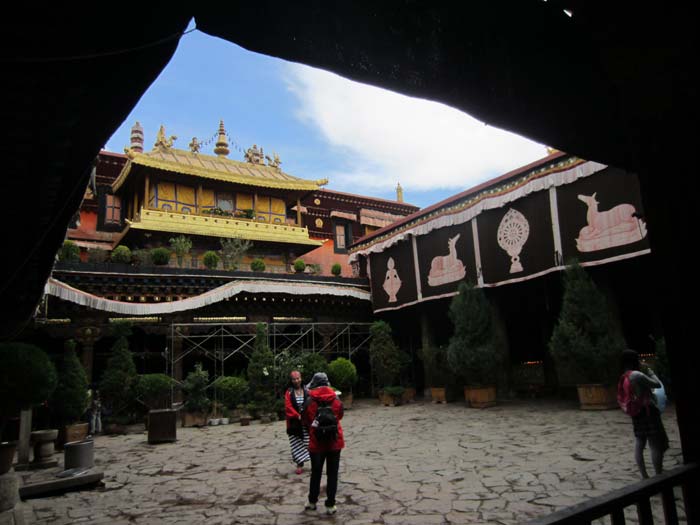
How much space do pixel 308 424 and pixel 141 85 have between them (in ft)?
14.3

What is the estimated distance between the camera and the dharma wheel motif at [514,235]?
39.4ft

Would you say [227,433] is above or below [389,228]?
below

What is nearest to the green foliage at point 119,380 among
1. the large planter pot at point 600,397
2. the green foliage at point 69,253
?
the green foliage at point 69,253

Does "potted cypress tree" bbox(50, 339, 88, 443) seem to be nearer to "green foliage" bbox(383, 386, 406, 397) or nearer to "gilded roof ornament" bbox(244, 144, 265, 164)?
"green foliage" bbox(383, 386, 406, 397)

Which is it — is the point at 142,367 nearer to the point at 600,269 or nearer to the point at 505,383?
the point at 505,383

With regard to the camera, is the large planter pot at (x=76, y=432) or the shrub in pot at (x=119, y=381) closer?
the large planter pot at (x=76, y=432)

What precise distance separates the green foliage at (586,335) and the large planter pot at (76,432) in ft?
35.8

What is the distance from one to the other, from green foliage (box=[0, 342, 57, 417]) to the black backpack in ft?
13.4

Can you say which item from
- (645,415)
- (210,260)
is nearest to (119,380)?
(210,260)

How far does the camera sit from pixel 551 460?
21.9ft

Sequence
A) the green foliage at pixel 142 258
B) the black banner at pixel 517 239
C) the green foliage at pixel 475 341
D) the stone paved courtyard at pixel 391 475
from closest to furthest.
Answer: the stone paved courtyard at pixel 391 475 → the black banner at pixel 517 239 → the green foliage at pixel 475 341 → the green foliage at pixel 142 258

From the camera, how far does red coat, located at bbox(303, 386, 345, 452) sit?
5078 mm

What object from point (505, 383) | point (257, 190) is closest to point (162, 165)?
point (257, 190)

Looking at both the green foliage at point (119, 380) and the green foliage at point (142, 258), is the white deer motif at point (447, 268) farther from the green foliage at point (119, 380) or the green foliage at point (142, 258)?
the green foliage at point (142, 258)
